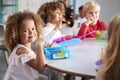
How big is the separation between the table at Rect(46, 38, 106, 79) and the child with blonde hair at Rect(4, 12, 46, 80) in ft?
0.30

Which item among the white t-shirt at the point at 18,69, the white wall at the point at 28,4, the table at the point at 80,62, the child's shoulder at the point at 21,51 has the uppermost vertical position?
the white wall at the point at 28,4

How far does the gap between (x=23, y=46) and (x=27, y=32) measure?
96 mm

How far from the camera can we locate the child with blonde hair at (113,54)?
2.85ft

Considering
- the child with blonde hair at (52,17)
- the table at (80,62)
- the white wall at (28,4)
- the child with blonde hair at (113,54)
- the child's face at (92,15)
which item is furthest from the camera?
the white wall at (28,4)

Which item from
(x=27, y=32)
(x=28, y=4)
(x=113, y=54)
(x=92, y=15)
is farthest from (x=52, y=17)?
(x=28, y=4)

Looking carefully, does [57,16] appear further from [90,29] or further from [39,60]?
[39,60]

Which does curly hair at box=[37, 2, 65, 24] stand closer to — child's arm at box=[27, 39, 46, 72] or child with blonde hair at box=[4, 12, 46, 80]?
child with blonde hair at box=[4, 12, 46, 80]

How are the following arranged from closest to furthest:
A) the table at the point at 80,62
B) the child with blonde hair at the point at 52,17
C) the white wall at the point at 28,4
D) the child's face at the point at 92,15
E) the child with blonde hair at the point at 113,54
Answer: the child with blonde hair at the point at 113,54 → the table at the point at 80,62 → the child with blonde hair at the point at 52,17 → the child's face at the point at 92,15 → the white wall at the point at 28,4

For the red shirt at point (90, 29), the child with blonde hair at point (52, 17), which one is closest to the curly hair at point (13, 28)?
the child with blonde hair at point (52, 17)

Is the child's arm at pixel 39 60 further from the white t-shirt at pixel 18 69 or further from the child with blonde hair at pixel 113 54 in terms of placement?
the child with blonde hair at pixel 113 54

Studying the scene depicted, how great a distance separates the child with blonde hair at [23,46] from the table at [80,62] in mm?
91

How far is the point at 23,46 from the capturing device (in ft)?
4.73

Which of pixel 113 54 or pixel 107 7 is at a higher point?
pixel 107 7

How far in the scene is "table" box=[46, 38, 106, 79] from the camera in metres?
1.19
